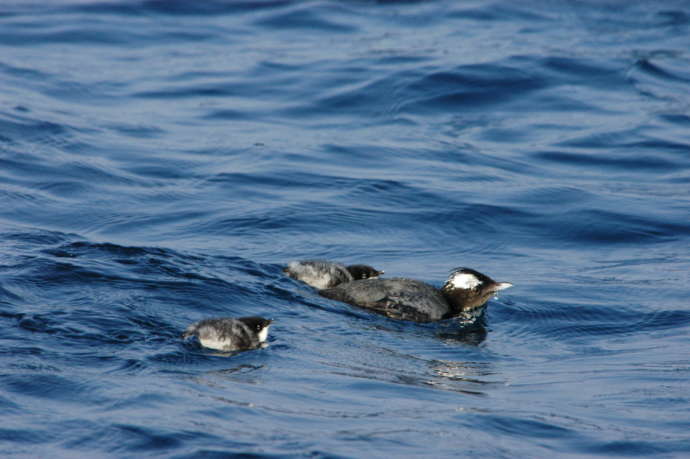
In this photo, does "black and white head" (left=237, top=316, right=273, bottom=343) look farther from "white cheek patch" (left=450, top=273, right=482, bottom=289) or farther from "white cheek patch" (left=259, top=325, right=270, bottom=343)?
"white cheek patch" (left=450, top=273, right=482, bottom=289)

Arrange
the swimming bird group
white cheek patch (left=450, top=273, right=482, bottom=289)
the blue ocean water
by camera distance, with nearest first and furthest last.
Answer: the blue ocean water → the swimming bird group → white cheek patch (left=450, top=273, right=482, bottom=289)

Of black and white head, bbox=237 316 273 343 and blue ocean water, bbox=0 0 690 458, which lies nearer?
blue ocean water, bbox=0 0 690 458

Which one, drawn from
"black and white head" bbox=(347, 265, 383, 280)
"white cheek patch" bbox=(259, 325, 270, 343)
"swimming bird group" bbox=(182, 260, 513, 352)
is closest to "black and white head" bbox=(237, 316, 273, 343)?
"white cheek patch" bbox=(259, 325, 270, 343)

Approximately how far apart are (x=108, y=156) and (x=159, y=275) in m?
5.92

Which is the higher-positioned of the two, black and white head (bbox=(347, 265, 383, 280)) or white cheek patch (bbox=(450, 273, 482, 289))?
white cheek patch (bbox=(450, 273, 482, 289))

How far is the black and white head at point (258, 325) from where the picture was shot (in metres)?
8.52

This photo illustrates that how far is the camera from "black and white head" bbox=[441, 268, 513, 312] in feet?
33.1

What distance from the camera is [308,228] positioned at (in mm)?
12883

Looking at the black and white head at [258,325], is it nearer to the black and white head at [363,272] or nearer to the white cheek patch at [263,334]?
the white cheek patch at [263,334]

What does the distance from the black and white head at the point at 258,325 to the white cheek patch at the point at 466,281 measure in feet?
7.57

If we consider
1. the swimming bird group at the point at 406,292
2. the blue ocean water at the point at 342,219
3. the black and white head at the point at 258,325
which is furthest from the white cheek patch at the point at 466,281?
the black and white head at the point at 258,325

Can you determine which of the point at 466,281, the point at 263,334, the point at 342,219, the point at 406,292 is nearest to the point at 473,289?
the point at 466,281

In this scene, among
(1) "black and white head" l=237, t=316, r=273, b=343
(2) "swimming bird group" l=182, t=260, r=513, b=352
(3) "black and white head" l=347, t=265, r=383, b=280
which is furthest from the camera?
(3) "black and white head" l=347, t=265, r=383, b=280

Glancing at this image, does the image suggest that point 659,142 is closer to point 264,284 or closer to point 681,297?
point 681,297
